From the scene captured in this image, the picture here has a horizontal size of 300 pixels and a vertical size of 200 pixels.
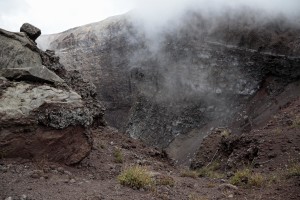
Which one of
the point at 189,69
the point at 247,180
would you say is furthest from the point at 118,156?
the point at 189,69

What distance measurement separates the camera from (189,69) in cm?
4322

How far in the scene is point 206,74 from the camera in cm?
4219

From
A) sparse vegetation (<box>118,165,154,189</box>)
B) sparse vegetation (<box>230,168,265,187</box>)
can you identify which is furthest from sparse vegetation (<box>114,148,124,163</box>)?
sparse vegetation (<box>230,168,265,187</box>)

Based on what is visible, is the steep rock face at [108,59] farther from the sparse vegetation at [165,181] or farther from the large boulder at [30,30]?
the sparse vegetation at [165,181]

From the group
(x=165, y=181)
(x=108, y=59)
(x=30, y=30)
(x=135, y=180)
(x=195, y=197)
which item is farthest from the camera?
(x=108, y=59)

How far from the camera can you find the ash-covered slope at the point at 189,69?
37938 millimetres

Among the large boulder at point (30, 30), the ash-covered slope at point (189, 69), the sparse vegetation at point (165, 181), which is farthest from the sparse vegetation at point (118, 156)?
the ash-covered slope at point (189, 69)

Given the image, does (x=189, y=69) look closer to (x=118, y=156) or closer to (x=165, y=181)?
(x=118, y=156)

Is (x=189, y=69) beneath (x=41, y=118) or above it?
beneath

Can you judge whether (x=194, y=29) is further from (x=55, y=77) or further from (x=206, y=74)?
(x=55, y=77)

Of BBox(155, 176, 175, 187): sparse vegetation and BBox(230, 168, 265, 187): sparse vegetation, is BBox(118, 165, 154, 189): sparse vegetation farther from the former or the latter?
BBox(230, 168, 265, 187): sparse vegetation

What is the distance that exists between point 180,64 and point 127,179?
34.4 meters

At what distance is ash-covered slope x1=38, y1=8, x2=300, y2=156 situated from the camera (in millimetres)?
37938

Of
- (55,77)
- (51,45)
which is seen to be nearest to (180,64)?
(51,45)
